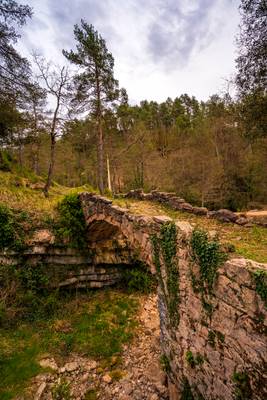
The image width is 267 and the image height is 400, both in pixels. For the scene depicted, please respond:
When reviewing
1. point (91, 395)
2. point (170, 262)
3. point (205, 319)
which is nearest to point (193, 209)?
point (170, 262)

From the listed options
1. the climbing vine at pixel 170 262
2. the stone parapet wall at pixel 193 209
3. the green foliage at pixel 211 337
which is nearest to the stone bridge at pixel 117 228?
the climbing vine at pixel 170 262

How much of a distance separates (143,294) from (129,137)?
1313 centimetres

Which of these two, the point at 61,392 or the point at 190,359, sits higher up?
the point at 190,359

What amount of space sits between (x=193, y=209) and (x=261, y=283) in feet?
13.2

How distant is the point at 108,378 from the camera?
20.6 feet

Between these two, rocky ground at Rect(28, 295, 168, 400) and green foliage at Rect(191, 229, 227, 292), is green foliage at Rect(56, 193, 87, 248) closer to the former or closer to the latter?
rocky ground at Rect(28, 295, 168, 400)

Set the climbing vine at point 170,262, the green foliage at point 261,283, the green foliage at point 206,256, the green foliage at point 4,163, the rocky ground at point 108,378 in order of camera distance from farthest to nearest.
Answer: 1. the green foliage at point 4,163
2. the rocky ground at point 108,378
3. the climbing vine at point 170,262
4. the green foliage at point 206,256
5. the green foliage at point 261,283

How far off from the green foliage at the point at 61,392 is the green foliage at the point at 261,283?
587 centimetres

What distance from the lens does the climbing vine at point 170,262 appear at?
15.4 feet

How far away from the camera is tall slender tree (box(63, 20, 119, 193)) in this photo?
1119 cm

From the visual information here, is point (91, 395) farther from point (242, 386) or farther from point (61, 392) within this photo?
point (242, 386)

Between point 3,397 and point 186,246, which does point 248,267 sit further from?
point 3,397

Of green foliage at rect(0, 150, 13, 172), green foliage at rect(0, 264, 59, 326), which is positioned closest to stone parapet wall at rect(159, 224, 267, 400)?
green foliage at rect(0, 264, 59, 326)

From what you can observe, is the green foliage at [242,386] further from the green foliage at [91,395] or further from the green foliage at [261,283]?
the green foliage at [91,395]
